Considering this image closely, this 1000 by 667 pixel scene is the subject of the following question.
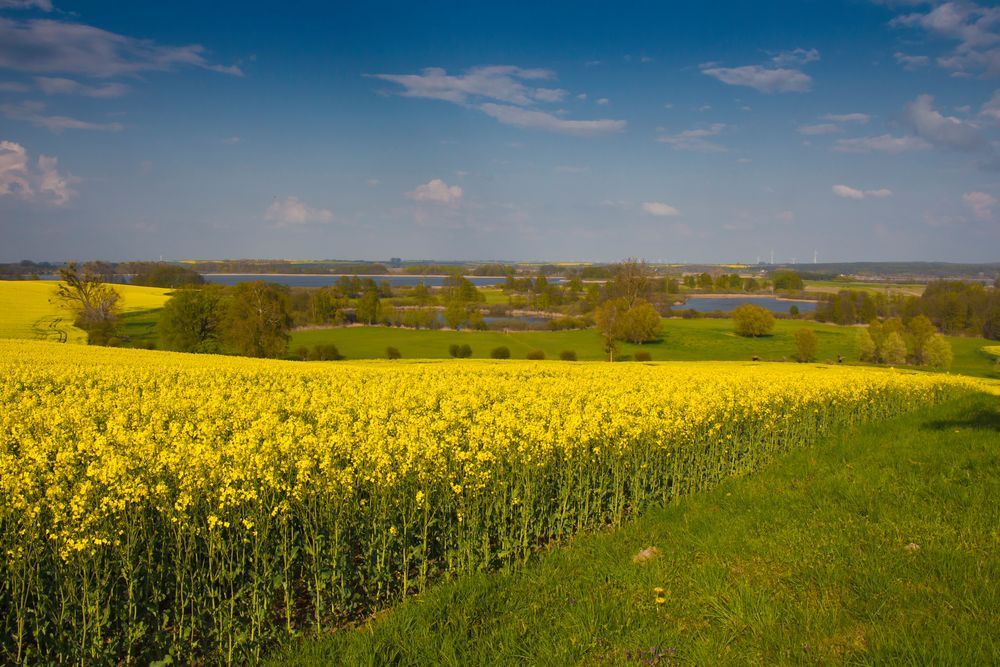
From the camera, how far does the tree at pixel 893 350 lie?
74.4 m

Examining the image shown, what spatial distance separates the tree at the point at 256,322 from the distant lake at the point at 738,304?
87233 millimetres

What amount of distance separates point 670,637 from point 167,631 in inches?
191

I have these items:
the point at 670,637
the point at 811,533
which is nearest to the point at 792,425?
the point at 811,533

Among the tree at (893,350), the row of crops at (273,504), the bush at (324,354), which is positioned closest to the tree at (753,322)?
the tree at (893,350)

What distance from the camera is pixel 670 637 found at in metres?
5.31

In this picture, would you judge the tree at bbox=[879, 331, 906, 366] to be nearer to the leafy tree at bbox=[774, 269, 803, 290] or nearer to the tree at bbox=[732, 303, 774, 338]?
the tree at bbox=[732, 303, 774, 338]

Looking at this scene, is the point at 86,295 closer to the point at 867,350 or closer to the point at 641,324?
the point at 641,324

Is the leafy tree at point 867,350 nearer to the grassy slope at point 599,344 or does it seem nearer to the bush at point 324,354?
the grassy slope at point 599,344

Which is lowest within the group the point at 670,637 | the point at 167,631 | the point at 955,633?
the point at 167,631

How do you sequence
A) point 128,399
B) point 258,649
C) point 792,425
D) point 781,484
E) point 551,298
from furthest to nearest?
point 551,298
point 792,425
point 128,399
point 781,484
point 258,649

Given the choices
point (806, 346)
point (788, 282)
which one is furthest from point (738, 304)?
point (806, 346)

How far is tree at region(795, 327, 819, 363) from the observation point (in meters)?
75.9

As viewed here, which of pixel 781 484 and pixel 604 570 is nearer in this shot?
pixel 604 570

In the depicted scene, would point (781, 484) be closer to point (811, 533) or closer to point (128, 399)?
point (811, 533)
